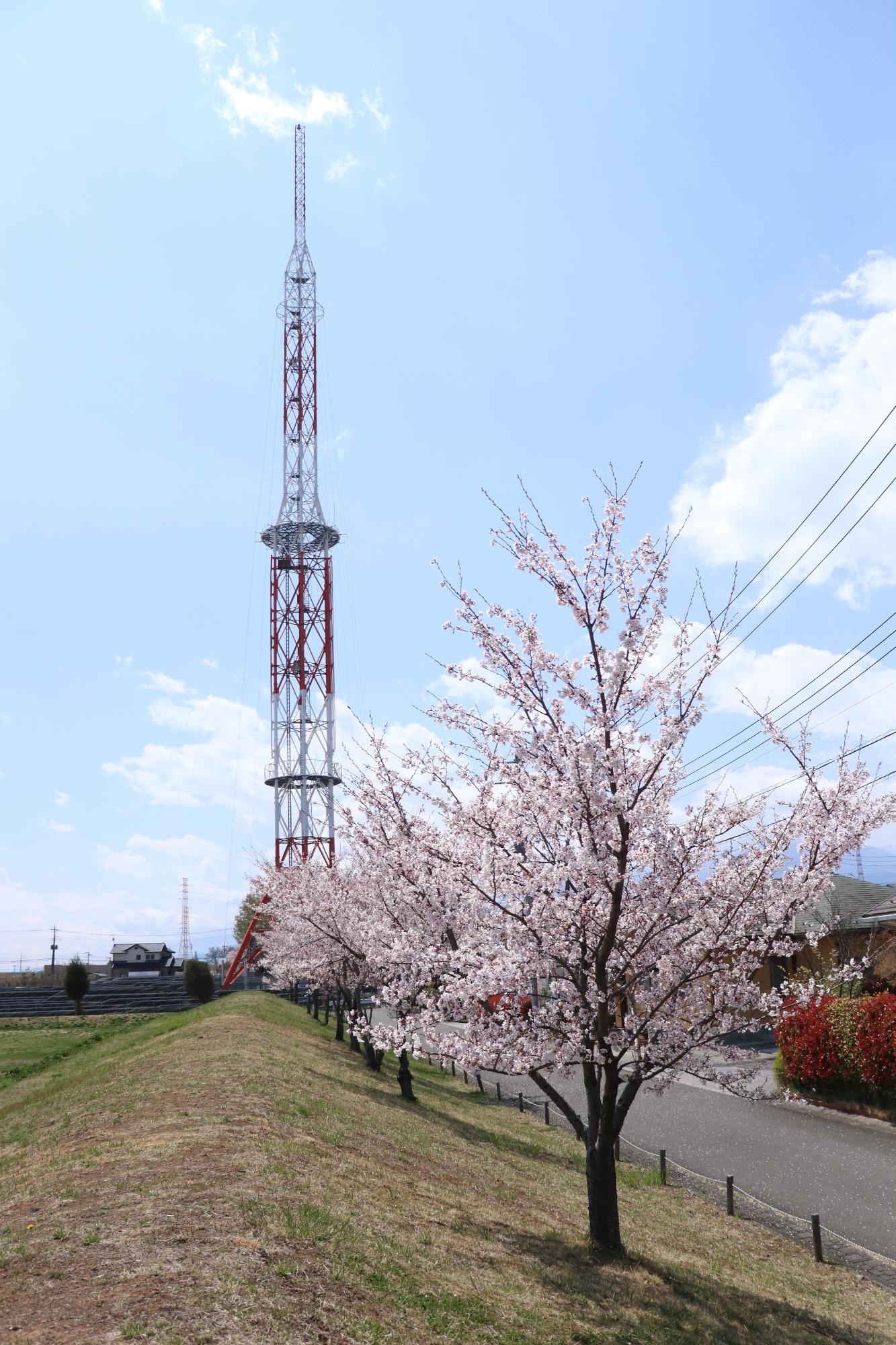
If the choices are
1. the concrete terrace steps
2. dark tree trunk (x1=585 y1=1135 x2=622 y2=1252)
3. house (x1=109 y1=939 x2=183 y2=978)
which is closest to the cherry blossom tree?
dark tree trunk (x1=585 y1=1135 x2=622 y2=1252)

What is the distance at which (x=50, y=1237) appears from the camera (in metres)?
7.70

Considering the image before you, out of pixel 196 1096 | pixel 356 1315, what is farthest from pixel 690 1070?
pixel 196 1096

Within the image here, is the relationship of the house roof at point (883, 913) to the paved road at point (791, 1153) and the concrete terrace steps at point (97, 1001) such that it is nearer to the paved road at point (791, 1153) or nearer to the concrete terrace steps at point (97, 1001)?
the paved road at point (791, 1153)

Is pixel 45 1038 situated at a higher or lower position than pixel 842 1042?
lower

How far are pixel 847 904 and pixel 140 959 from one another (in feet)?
269

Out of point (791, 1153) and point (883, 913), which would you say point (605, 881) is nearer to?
point (791, 1153)

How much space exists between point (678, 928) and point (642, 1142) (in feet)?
37.6

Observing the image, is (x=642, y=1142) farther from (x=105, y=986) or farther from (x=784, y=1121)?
(x=105, y=986)

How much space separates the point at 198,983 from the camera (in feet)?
158

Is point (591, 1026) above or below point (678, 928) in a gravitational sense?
below

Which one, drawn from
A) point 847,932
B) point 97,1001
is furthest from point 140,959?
point 847,932

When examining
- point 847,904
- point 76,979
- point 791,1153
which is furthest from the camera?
point 76,979

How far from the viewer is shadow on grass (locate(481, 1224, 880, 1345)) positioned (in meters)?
8.86

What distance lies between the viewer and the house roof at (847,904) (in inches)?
1245
